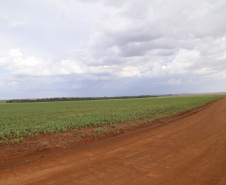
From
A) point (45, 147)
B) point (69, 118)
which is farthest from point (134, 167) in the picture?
point (69, 118)

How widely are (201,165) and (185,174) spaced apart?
0.97 metres

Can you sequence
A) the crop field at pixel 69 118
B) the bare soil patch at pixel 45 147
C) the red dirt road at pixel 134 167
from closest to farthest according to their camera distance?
the red dirt road at pixel 134 167 < the bare soil patch at pixel 45 147 < the crop field at pixel 69 118

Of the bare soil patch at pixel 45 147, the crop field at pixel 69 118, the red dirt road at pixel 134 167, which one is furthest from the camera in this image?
the crop field at pixel 69 118

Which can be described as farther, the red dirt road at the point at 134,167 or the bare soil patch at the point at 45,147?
the bare soil patch at the point at 45,147

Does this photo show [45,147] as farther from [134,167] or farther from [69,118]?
[69,118]

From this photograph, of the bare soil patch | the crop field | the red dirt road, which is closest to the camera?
the red dirt road

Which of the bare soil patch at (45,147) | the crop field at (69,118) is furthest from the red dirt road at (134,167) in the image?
the crop field at (69,118)

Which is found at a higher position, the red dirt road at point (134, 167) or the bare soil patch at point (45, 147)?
the red dirt road at point (134, 167)

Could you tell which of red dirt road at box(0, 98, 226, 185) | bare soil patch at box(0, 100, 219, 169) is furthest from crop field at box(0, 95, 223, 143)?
red dirt road at box(0, 98, 226, 185)

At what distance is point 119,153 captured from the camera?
279 inches

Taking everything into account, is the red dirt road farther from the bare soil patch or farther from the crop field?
the crop field

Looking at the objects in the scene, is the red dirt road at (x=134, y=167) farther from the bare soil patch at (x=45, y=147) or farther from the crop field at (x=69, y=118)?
the crop field at (x=69, y=118)

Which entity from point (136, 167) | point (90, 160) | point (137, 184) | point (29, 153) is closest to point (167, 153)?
point (136, 167)

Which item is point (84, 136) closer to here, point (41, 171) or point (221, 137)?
point (41, 171)
